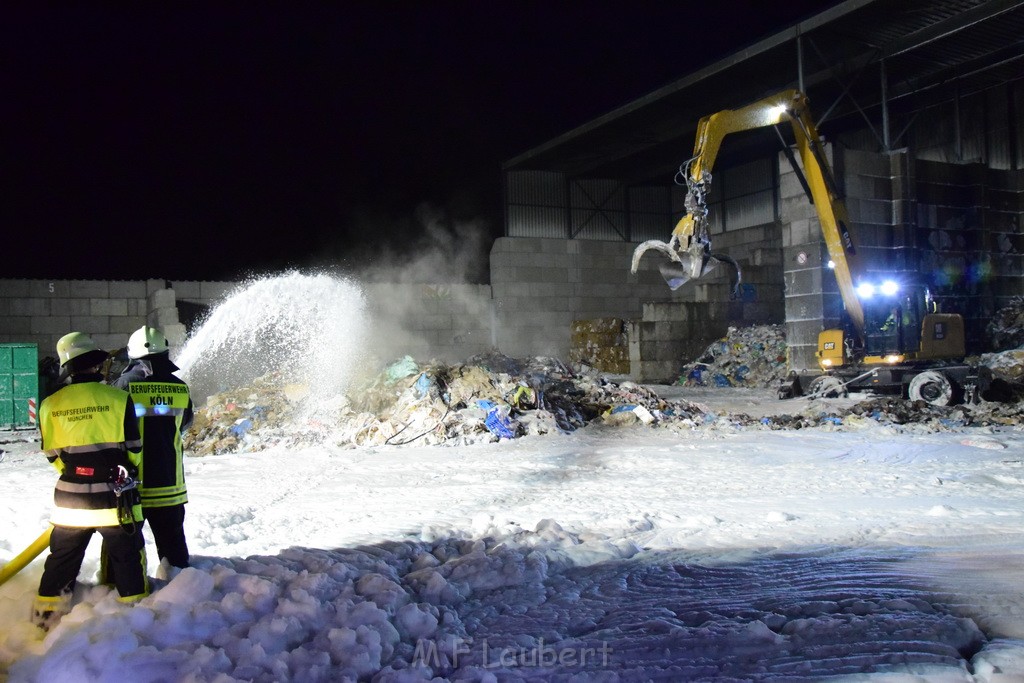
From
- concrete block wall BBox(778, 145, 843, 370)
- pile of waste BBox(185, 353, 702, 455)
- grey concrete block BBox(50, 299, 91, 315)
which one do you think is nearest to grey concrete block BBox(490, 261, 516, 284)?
concrete block wall BBox(778, 145, 843, 370)

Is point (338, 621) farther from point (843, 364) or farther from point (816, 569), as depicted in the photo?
point (843, 364)

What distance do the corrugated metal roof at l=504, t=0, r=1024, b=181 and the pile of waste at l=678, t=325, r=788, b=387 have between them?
6.20 meters

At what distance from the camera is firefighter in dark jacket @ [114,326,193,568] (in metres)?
4.02

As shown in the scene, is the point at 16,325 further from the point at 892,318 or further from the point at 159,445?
the point at 892,318

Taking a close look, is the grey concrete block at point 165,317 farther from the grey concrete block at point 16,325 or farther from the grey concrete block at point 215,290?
the grey concrete block at point 16,325

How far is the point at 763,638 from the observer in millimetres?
3461

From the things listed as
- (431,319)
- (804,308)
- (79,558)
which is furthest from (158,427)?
(431,319)

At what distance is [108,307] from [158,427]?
576 inches

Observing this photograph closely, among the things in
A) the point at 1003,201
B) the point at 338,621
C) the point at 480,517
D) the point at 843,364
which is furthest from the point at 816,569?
the point at 1003,201

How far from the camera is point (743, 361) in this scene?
20031 millimetres

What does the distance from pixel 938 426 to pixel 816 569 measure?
24.4ft

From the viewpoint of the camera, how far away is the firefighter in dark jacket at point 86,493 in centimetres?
354

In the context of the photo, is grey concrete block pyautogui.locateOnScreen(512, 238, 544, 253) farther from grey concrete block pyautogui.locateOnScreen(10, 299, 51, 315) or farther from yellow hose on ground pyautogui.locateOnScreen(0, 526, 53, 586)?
yellow hose on ground pyautogui.locateOnScreen(0, 526, 53, 586)

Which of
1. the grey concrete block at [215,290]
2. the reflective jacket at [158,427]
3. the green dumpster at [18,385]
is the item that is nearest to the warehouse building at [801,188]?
the grey concrete block at [215,290]
